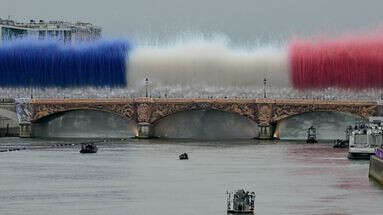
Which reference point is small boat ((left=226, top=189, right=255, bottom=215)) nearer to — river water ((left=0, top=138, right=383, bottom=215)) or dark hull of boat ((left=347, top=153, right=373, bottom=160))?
river water ((left=0, top=138, right=383, bottom=215))

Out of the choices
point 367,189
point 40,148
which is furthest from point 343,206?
point 40,148

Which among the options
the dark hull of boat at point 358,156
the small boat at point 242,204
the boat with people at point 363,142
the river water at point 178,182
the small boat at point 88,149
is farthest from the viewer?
the small boat at point 88,149

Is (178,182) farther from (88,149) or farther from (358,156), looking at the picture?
(88,149)

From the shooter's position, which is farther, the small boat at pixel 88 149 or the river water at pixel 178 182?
the small boat at pixel 88 149

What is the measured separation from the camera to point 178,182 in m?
136

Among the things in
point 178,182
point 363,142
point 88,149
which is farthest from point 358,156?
point 178,182

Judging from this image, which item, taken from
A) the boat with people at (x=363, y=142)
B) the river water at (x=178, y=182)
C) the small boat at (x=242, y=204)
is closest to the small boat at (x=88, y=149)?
the river water at (x=178, y=182)

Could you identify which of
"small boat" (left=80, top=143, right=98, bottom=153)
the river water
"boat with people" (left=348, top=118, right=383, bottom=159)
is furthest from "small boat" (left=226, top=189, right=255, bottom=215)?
"small boat" (left=80, top=143, right=98, bottom=153)

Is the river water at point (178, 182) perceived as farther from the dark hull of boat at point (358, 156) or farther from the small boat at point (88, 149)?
the small boat at point (88, 149)

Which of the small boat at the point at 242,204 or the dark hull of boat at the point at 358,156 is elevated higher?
the dark hull of boat at the point at 358,156

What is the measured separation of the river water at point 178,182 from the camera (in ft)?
375

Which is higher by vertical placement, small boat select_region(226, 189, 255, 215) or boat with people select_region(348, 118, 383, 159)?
boat with people select_region(348, 118, 383, 159)

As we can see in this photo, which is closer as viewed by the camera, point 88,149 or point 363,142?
point 363,142

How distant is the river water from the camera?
11444 centimetres
